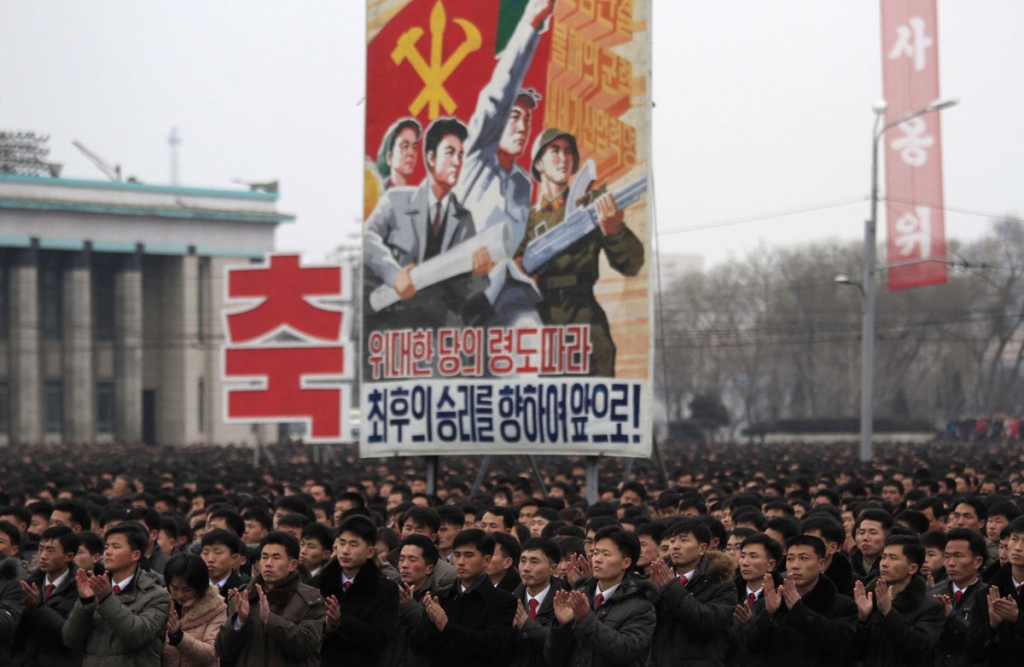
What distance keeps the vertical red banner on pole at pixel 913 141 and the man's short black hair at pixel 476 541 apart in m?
20.4

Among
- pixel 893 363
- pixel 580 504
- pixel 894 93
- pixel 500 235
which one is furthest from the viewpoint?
pixel 893 363

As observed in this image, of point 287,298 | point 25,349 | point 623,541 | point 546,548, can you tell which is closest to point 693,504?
point 546,548

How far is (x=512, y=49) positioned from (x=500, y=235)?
2.21 m

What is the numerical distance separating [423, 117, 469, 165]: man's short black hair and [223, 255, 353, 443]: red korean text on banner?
396 inches

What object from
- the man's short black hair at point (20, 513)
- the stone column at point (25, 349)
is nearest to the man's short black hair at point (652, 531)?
the man's short black hair at point (20, 513)

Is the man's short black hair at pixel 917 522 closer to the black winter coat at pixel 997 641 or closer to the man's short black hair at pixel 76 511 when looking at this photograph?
the black winter coat at pixel 997 641

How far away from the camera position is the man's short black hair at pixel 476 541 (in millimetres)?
7598

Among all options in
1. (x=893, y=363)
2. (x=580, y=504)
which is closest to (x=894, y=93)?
(x=580, y=504)

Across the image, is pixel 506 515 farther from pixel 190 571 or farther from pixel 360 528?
pixel 190 571

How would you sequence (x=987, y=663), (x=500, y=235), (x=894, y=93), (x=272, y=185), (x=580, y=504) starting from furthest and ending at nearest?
1. (x=272, y=185)
2. (x=894, y=93)
3. (x=500, y=235)
4. (x=580, y=504)
5. (x=987, y=663)

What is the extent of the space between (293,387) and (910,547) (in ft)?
68.0

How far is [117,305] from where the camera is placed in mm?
64438

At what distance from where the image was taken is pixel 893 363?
76.8 metres

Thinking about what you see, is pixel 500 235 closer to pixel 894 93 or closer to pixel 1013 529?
pixel 1013 529
